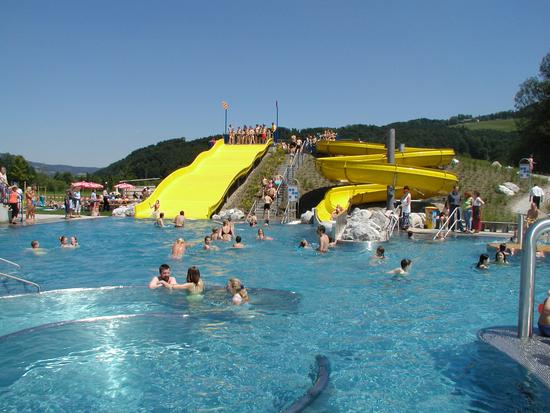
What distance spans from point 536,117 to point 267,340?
3668 cm

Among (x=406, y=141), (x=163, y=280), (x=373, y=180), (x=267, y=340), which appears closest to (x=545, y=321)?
(x=267, y=340)

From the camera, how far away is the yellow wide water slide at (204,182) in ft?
62.1

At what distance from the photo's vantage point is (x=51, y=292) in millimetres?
7461

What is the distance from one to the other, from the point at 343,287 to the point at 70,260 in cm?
586

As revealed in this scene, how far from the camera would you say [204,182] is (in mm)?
21453

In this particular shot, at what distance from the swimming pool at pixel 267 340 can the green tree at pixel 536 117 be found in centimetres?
3006

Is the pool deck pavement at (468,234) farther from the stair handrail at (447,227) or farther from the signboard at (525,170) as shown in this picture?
the signboard at (525,170)

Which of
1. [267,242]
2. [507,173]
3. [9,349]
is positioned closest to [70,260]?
[267,242]

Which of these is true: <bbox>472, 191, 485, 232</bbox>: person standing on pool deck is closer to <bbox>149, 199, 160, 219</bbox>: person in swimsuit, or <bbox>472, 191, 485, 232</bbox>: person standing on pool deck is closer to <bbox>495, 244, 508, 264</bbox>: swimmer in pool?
<bbox>495, 244, 508, 264</bbox>: swimmer in pool

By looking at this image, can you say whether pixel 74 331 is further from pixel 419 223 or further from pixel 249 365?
pixel 419 223

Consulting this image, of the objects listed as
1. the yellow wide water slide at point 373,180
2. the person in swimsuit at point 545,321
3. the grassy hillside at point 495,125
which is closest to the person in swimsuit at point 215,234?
the yellow wide water slide at point 373,180

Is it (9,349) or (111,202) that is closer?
(9,349)

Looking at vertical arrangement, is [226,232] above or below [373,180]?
below

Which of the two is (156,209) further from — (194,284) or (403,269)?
(403,269)
